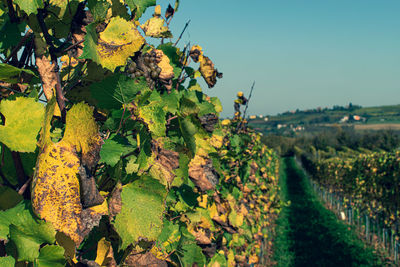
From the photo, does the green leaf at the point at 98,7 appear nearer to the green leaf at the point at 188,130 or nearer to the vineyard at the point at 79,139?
the vineyard at the point at 79,139

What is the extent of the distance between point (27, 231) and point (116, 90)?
1.51ft

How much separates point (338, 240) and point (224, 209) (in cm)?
1115

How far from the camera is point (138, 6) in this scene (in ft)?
3.78

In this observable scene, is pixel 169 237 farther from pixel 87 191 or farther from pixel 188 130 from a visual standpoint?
pixel 87 191

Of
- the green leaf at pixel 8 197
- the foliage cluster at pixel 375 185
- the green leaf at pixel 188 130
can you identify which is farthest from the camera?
the foliage cluster at pixel 375 185

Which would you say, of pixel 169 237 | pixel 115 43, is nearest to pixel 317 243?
pixel 169 237

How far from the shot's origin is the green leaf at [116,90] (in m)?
1.02

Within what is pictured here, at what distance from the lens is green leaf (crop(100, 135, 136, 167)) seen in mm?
957

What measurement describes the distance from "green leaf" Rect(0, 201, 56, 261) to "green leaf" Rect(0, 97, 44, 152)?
150mm

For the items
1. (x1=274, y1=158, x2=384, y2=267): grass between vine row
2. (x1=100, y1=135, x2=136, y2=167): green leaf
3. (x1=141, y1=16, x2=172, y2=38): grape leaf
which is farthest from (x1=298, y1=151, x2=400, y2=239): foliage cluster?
(x1=100, y1=135, x2=136, y2=167): green leaf

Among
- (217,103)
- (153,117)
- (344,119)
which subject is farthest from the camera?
(344,119)

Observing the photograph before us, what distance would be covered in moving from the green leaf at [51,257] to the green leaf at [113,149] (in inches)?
10.9

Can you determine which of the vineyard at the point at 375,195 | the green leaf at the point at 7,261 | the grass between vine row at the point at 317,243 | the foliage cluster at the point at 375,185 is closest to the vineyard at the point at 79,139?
the green leaf at the point at 7,261

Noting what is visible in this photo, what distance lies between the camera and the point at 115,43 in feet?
3.18
